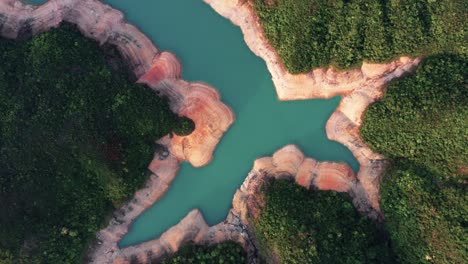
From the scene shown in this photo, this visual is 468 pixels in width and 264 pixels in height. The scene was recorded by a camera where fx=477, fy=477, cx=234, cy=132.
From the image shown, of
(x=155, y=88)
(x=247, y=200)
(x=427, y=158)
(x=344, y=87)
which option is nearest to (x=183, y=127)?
(x=155, y=88)

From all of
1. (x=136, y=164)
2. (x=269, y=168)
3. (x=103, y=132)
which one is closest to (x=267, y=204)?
(x=269, y=168)

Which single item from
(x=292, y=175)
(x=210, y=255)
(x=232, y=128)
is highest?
(x=232, y=128)

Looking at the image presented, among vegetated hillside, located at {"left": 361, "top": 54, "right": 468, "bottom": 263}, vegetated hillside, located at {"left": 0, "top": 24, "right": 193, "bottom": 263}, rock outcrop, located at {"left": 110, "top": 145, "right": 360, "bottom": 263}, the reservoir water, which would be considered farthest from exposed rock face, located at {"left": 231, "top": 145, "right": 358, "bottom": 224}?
vegetated hillside, located at {"left": 0, "top": 24, "right": 193, "bottom": 263}

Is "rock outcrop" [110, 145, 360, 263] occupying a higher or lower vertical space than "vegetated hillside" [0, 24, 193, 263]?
lower

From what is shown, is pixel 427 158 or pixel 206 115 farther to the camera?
pixel 206 115

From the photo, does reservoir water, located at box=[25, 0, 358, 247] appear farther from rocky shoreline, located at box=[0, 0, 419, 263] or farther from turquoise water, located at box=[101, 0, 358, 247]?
rocky shoreline, located at box=[0, 0, 419, 263]

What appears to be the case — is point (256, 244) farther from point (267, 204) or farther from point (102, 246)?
point (102, 246)

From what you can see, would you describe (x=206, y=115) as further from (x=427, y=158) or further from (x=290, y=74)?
(x=427, y=158)
